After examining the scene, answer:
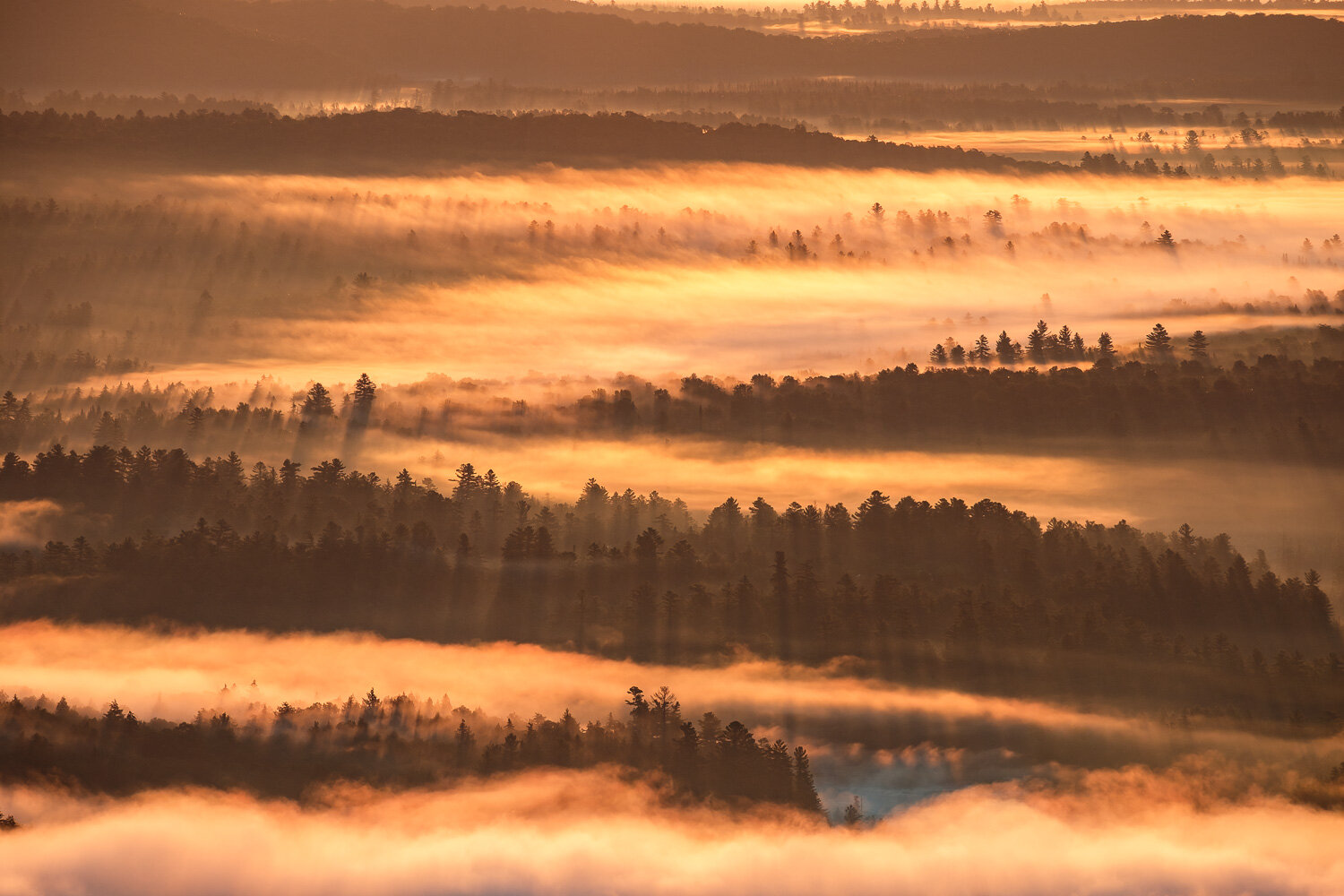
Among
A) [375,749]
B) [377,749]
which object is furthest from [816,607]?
[375,749]

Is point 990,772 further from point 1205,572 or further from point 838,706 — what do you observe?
point 1205,572

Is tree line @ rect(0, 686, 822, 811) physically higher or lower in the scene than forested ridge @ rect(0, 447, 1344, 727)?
lower

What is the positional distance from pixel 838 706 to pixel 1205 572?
57976mm

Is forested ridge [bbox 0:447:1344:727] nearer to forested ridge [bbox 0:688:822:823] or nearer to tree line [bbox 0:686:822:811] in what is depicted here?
tree line [bbox 0:686:822:811]

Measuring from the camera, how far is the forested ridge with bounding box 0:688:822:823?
151375mm

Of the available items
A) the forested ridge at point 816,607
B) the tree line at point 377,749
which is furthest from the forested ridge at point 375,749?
the forested ridge at point 816,607

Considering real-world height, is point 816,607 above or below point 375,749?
above

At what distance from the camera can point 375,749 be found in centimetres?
16388

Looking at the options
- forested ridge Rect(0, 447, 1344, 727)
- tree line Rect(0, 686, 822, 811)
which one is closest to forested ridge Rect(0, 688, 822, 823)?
tree line Rect(0, 686, 822, 811)

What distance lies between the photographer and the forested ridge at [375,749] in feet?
497

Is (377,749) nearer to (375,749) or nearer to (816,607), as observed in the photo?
(375,749)

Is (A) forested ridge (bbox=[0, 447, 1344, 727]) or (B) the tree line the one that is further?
(A) forested ridge (bbox=[0, 447, 1344, 727])

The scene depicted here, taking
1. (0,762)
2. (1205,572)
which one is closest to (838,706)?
Answer: (1205,572)

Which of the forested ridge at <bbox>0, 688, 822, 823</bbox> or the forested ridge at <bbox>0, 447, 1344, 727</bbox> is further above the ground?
the forested ridge at <bbox>0, 447, 1344, 727</bbox>
